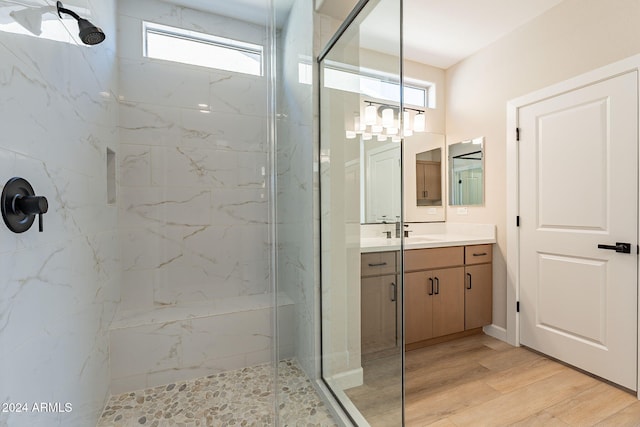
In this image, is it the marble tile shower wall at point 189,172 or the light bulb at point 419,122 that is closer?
the marble tile shower wall at point 189,172

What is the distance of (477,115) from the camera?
9.03 feet

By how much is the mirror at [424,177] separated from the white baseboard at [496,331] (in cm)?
111

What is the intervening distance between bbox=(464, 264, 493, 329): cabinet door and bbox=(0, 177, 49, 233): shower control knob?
8.98 ft

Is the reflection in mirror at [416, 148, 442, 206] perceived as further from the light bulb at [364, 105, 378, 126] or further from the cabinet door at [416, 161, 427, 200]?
the light bulb at [364, 105, 378, 126]

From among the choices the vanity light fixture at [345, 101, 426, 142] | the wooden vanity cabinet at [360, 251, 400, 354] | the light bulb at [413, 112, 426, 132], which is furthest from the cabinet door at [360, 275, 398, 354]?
the light bulb at [413, 112, 426, 132]

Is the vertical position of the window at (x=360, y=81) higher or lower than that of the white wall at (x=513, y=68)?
lower

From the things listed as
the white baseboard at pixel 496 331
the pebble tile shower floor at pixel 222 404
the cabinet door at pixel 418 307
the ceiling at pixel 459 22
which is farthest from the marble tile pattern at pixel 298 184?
the white baseboard at pixel 496 331

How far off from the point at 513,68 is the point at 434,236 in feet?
5.36

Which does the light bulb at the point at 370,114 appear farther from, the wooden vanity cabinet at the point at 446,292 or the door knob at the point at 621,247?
the door knob at the point at 621,247

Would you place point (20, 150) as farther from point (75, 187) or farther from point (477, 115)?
point (477, 115)

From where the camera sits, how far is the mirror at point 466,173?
8.95ft

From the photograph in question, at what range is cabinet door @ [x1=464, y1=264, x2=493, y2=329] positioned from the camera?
2473 millimetres

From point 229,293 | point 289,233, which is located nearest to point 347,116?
point 289,233

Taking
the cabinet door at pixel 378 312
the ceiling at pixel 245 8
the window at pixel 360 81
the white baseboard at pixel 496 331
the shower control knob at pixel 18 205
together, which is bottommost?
the white baseboard at pixel 496 331
